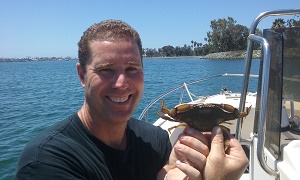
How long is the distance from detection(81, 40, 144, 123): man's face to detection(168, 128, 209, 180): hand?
48 centimetres

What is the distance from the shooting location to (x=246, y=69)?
3.01 metres

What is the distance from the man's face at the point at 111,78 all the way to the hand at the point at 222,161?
2.22 feet

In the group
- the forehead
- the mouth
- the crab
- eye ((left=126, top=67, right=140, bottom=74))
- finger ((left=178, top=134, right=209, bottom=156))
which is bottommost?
finger ((left=178, top=134, right=209, bottom=156))

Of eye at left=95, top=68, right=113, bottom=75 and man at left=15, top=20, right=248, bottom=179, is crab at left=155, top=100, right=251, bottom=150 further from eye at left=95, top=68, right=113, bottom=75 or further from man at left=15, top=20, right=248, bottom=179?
eye at left=95, top=68, right=113, bottom=75

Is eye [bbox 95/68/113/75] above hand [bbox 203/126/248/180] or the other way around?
above

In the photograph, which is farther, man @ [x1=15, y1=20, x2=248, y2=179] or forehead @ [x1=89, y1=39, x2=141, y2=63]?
forehead @ [x1=89, y1=39, x2=141, y2=63]

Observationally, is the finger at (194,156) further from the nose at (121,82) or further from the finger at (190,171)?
the nose at (121,82)

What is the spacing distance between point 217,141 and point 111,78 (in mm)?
853

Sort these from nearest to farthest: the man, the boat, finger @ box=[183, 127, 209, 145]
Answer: the man, finger @ box=[183, 127, 209, 145], the boat

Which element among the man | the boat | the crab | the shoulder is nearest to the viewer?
the man

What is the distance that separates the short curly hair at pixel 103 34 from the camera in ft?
6.88

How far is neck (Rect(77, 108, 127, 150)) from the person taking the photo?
2113mm

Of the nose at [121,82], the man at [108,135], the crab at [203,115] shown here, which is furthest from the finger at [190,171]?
the nose at [121,82]

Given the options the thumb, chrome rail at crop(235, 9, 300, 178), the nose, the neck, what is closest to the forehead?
the nose
